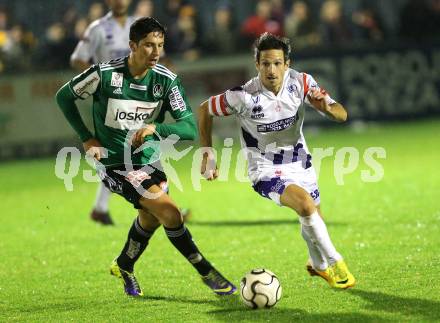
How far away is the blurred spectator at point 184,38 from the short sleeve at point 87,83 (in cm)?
1150

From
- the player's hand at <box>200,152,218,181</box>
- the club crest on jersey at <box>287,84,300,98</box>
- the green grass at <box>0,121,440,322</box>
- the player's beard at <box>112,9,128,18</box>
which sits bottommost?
the green grass at <box>0,121,440,322</box>

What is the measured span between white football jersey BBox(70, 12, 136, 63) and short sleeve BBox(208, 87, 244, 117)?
3685mm

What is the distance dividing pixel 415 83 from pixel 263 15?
326 centimetres

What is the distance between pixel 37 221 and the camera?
11641 mm

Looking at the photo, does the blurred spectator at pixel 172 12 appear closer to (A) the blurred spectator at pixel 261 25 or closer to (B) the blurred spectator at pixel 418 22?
(A) the blurred spectator at pixel 261 25

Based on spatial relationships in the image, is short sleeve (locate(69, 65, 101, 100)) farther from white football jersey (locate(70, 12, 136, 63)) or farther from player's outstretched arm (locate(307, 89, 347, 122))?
white football jersey (locate(70, 12, 136, 63))

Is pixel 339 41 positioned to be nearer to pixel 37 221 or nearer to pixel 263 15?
pixel 263 15

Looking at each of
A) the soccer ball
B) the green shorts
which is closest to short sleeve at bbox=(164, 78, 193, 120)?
the green shorts

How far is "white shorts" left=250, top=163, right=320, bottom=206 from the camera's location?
294 inches

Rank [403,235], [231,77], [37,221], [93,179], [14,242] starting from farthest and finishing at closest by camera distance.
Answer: [231,77], [93,179], [37,221], [14,242], [403,235]

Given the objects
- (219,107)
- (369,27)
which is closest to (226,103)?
(219,107)

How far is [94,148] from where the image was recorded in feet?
24.0

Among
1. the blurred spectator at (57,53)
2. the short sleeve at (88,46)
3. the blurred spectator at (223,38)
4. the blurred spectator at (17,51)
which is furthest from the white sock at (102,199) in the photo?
the blurred spectator at (223,38)

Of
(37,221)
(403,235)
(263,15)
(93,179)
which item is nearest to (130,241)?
(403,235)
